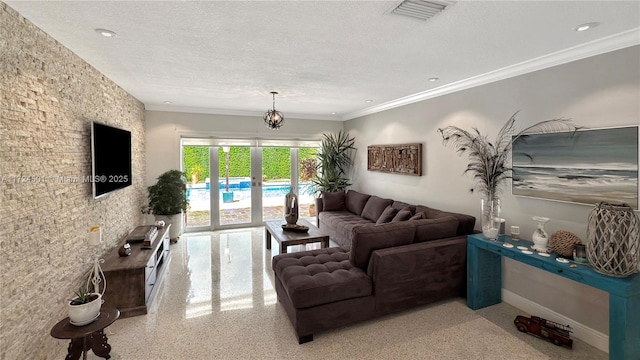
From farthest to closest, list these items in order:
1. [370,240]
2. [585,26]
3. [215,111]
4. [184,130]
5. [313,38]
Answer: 1. [215,111]
2. [184,130]
3. [370,240]
4. [313,38]
5. [585,26]

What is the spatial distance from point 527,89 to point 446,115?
44.6 inches

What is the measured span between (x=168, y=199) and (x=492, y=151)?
5.06m

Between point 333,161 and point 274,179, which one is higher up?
point 333,161

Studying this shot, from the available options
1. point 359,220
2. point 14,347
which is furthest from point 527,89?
point 14,347

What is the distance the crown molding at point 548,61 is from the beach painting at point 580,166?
676 millimetres

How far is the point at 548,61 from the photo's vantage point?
9.33 feet

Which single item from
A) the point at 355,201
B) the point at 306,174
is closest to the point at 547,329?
the point at 355,201

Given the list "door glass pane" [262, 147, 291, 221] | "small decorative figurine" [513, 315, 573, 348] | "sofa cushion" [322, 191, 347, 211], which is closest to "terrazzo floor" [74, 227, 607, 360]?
"small decorative figurine" [513, 315, 573, 348]

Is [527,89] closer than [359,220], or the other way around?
[527,89]

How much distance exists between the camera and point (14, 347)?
6.17 feet

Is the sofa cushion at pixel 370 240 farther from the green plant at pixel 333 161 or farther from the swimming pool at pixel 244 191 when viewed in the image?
the swimming pool at pixel 244 191

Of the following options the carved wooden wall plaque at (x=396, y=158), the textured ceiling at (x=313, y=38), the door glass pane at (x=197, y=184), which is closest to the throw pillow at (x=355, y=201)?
the carved wooden wall plaque at (x=396, y=158)

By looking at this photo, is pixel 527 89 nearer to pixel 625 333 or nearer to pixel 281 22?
pixel 625 333

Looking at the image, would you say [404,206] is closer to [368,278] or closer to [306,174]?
[368,278]
